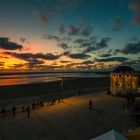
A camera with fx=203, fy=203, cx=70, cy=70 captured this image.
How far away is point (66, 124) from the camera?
21.5 metres

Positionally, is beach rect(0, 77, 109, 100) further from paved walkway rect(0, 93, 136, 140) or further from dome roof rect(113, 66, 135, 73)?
paved walkway rect(0, 93, 136, 140)

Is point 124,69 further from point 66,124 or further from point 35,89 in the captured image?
point 35,89

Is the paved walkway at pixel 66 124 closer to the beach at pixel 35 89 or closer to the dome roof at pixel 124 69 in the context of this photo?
the dome roof at pixel 124 69

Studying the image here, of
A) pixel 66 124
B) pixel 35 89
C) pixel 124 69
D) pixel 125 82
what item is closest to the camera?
pixel 66 124

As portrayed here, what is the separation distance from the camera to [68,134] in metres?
18.4

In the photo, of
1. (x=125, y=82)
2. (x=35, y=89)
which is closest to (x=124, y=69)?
(x=125, y=82)

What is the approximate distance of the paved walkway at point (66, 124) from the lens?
1839 cm

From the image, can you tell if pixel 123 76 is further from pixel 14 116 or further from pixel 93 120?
pixel 14 116

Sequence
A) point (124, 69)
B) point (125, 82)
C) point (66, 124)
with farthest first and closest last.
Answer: point (124, 69), point (125, 82), point (66, 124)

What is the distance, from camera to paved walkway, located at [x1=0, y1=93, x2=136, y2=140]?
18391 millimetres

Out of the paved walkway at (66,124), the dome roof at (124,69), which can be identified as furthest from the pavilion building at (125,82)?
the paved walkway at (66,124)

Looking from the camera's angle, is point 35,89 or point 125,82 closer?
A: point 125,82

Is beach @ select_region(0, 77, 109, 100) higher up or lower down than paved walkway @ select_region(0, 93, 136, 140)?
higher up

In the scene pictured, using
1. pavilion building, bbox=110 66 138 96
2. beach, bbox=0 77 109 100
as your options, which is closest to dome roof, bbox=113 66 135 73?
pavilion building, bbox=110 66 138 96
